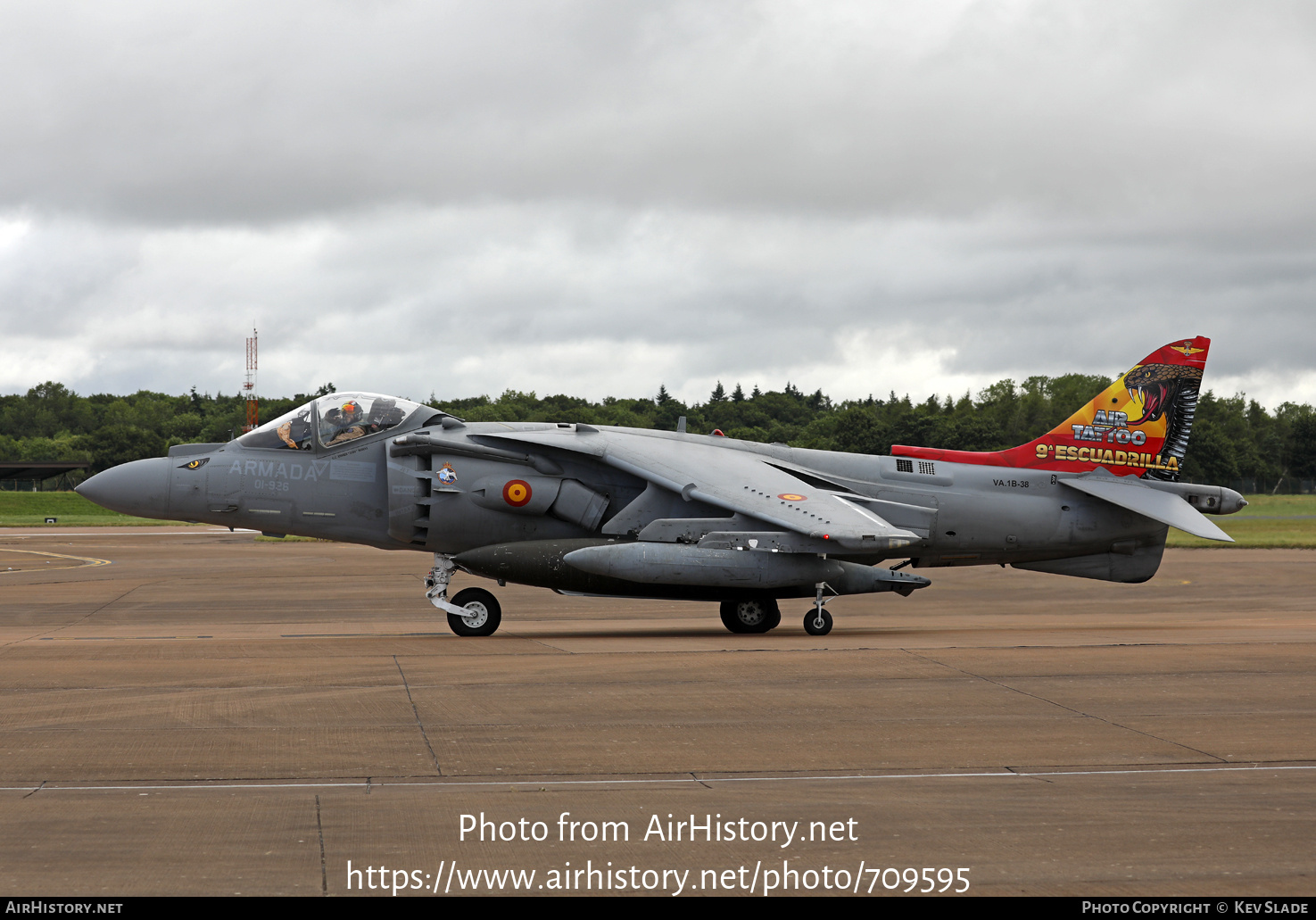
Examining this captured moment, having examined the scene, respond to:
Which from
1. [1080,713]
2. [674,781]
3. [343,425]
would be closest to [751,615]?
[343,425]

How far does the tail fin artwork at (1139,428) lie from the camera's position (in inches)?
735

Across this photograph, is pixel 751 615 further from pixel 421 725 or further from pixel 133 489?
pixel 133 489

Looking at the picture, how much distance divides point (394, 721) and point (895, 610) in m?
14.2

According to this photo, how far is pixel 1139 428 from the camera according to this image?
61.5 feet

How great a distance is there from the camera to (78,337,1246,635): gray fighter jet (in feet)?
54.2

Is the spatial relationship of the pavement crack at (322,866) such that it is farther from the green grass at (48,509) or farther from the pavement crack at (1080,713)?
the green grass at (48,509)

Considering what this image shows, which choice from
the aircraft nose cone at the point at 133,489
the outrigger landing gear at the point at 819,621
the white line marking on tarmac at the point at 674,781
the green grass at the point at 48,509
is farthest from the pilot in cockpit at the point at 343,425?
the green grass at the point at 48,509

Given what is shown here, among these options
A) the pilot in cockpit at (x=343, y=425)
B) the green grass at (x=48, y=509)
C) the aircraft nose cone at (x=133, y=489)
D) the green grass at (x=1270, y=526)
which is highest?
the pilot in cockpit at (x=343, y=425)

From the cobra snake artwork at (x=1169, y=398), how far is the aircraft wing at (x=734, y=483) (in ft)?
16.5

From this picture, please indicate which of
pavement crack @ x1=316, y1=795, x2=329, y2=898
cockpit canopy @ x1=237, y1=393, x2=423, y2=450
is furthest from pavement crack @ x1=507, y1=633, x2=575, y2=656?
pavement crack @ x1=316, y1=795, x2=329, y2=898

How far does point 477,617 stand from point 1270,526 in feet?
146

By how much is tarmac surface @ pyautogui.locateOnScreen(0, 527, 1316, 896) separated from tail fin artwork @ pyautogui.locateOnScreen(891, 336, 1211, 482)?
276cm

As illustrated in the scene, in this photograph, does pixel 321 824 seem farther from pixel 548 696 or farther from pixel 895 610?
pixel 895 610

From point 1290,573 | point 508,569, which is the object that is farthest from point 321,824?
point 1290,573
